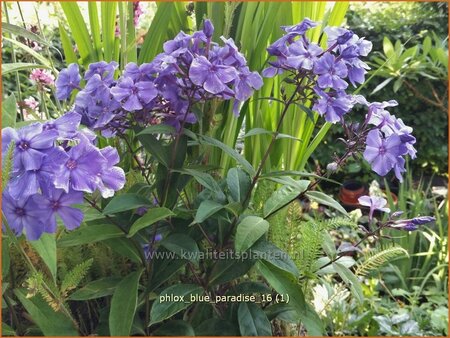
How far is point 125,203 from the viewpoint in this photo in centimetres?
90

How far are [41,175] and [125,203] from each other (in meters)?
0.17

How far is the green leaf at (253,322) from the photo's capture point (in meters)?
1.01

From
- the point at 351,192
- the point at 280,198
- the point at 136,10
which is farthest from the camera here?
the point at 351,192

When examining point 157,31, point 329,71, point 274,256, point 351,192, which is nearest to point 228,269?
point 274,256

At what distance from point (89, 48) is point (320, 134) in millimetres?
624

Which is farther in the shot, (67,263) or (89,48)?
(89,48)

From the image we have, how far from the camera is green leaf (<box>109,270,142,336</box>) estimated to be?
938mm

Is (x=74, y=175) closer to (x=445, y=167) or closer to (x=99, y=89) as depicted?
(x=99, y=89)

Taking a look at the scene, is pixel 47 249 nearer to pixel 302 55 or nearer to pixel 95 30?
pixel 302 55

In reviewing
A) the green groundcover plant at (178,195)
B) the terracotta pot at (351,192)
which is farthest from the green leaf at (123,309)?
the terracotta pot at (351,192)

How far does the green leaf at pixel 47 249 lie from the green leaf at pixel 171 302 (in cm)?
21

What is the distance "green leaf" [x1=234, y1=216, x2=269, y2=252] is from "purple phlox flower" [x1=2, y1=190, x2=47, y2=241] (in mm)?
308

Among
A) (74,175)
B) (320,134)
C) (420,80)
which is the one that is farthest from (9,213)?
(420,80)

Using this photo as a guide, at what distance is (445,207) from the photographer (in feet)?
8.34
